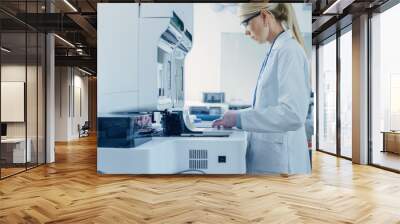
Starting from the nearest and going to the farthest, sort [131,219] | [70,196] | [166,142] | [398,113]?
[131,219]
[70,196]
[166,142]
[398,113]

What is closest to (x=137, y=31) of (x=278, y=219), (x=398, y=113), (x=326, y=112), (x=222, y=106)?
(x=222, y=106)

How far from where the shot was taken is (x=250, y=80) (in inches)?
229

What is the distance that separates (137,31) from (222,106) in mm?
1761

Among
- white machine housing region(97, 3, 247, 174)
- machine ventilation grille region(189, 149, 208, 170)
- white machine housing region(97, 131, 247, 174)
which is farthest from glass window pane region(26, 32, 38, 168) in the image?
machine ventilation grille region(189, 149, 208, 170)

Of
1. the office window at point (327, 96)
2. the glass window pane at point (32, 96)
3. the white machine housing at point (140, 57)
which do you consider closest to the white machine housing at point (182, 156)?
the white machine housing at point (140, 57)

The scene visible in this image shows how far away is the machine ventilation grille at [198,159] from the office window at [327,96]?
452 cm

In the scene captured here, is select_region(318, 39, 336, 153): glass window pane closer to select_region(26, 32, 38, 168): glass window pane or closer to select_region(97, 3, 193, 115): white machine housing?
select_region(97, 3, 193, 115): white machine housing

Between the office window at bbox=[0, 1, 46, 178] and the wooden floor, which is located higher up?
the office window at bbox=[0, 1, 46, 178]

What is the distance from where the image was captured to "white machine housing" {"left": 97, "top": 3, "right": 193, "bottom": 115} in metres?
5.75

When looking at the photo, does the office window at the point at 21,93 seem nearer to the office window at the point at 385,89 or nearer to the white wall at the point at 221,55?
the white wall at the point at 221,55

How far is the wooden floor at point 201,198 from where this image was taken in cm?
367

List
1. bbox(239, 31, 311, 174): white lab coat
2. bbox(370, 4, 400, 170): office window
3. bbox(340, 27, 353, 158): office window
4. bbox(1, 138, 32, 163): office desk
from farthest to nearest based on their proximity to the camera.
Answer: bbox(340, 27, 353, 158): office window, bbox(370, 4, 400, 170): office window, bbox(1, 138, 32, 163): office desk, bbox(239, 31, 311, 174): white lab coat

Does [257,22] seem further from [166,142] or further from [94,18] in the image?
[94,18]

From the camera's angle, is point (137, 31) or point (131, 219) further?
point (137, 31)
